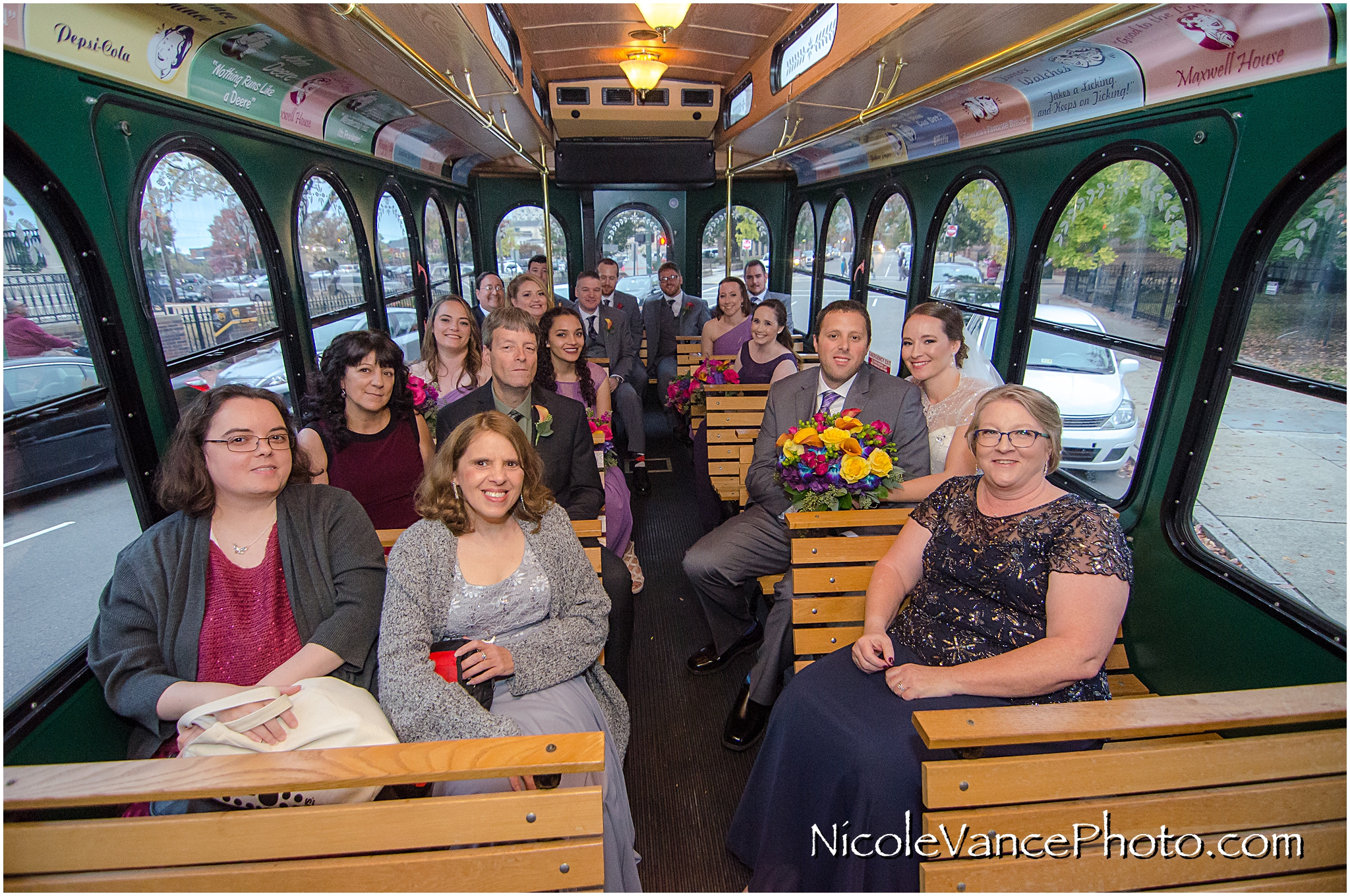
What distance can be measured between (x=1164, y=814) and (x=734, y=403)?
357 cm

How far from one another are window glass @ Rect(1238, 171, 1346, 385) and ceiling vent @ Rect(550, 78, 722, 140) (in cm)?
527

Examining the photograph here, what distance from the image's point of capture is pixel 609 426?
4.52 meters

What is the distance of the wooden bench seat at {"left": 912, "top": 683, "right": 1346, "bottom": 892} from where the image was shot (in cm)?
144

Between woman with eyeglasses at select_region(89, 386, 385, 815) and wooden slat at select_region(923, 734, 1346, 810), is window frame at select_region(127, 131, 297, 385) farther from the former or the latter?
wooden slat at select_region(923, 734, 1346, 810)

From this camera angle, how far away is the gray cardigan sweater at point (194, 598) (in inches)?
72.8

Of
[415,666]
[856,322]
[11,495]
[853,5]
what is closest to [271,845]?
[415,666]

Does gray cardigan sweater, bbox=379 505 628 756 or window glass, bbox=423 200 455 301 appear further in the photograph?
window glass, bbox=423 200 455 301

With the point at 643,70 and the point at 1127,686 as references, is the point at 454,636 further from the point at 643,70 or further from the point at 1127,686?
the point at 643,70

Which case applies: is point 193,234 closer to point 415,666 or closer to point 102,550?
point 102,550

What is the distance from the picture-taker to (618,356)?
700 centimetres

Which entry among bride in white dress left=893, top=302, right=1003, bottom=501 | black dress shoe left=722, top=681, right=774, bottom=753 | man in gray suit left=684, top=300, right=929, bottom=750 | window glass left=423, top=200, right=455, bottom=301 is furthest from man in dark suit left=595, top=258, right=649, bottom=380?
black dress shoe left=722, top=681, right=774, bottom=753

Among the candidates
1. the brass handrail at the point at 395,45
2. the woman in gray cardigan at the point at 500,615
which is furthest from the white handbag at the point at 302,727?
the brass handrail at the point at 395,45

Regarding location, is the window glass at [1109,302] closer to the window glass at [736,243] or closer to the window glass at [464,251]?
the window glass at [736,243]

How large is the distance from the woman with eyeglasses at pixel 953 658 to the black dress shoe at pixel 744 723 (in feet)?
1.84
